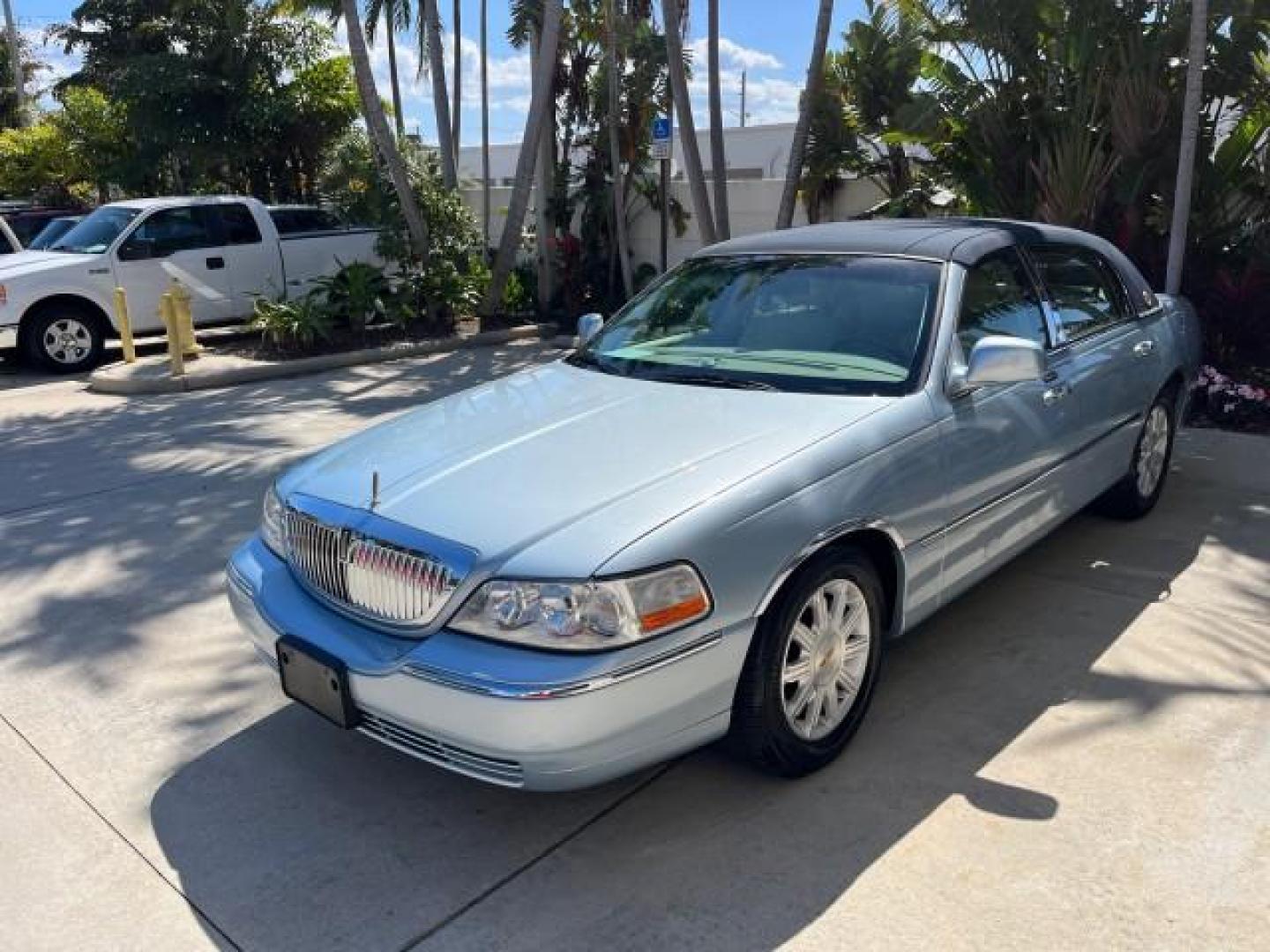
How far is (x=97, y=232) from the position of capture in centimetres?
1188

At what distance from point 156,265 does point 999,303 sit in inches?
405

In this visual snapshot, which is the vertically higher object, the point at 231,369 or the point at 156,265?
the point at 156,265

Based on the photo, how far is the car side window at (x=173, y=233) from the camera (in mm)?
11734

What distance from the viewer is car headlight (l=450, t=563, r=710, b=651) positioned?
2.66 metres

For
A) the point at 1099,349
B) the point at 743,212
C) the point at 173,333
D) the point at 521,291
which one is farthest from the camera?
the point at 521,291

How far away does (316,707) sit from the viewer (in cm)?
304

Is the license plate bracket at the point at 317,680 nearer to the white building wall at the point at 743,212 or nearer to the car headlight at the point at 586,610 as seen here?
the car headlight at the point at 586,610

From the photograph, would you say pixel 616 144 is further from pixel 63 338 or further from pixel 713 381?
pixel 713 381

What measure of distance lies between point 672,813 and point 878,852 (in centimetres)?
59

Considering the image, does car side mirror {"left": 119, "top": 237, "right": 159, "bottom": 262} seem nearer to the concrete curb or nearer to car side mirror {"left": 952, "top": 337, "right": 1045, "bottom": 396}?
the concrete curb

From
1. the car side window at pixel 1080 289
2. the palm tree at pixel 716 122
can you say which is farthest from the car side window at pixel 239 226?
the car side window at pixel 1080 289

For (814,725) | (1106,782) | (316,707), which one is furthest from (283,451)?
(1106,782)

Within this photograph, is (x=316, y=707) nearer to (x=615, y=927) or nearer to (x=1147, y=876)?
(x=615, y=927)

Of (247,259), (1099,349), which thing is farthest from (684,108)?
(1099,349)
